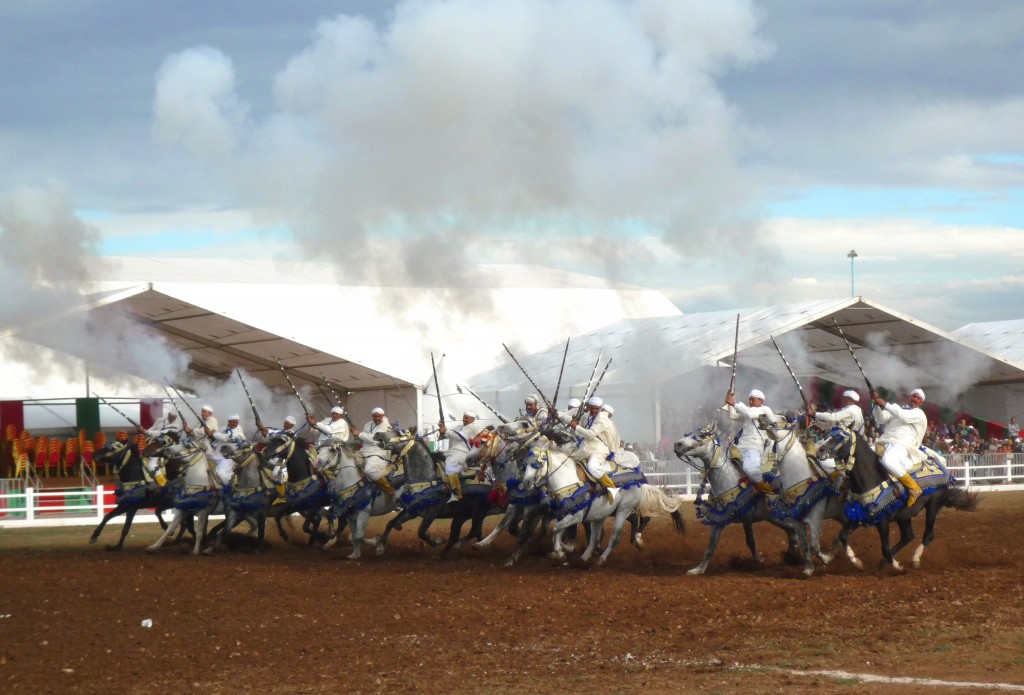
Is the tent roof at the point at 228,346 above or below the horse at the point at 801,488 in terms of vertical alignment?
above

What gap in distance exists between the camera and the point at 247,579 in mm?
15273

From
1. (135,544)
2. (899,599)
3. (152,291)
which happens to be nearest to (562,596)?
(899,599)

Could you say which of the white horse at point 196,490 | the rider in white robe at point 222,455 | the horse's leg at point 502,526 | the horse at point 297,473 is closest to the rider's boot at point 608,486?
the horse's leg at point 502,526

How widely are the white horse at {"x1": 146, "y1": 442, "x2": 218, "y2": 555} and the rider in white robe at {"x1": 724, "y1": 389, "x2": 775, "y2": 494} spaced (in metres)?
8.83

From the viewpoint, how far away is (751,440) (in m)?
14.7

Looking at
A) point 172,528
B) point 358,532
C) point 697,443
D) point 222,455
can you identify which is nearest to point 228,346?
point 222,455

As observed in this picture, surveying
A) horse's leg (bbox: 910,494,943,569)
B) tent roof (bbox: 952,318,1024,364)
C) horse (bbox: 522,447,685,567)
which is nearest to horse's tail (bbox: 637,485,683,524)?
horse (bbox: 522,447,685,567)

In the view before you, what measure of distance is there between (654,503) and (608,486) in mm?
1155

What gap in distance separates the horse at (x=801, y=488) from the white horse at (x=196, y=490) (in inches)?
364

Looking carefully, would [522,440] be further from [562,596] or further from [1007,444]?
[1007,444]

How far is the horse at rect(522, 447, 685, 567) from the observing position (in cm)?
1525

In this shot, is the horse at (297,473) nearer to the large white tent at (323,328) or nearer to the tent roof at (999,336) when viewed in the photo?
the large white tent at (323,328)

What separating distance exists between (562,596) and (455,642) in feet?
8.48

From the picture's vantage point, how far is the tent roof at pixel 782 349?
95.1 feet
